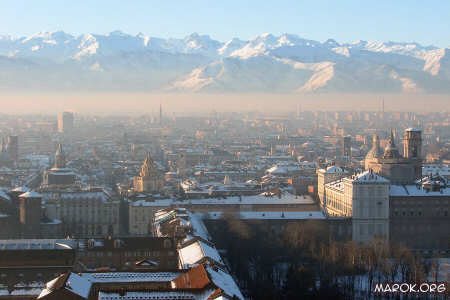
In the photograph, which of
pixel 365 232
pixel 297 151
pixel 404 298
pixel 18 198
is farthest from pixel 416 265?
pixel 297 151

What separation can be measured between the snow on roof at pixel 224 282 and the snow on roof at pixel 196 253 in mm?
2209

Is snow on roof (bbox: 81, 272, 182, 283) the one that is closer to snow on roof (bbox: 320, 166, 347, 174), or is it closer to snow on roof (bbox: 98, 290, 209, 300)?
snow on roof (bbox: 98, 290, 209, 300)

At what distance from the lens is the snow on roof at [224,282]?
29.6 metres

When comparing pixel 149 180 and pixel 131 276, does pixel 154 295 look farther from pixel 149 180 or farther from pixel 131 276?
pixel 149 180

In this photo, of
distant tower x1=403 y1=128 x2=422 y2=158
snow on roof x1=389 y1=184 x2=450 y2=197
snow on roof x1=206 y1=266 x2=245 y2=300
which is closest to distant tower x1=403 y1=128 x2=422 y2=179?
distant tower x1=403 y1=128 x2=422 y2=158

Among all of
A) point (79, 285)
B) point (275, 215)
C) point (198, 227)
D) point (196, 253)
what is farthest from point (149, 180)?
point (79, 285)

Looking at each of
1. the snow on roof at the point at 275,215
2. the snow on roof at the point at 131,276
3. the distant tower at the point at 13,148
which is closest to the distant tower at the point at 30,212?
the snow on roof at the point at 275,215

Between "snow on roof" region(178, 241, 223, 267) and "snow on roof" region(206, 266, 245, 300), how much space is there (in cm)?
221

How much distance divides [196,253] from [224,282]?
23.0 ft

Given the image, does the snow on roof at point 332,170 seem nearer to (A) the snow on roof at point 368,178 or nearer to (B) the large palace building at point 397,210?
(B) the large palace building at point 397,210

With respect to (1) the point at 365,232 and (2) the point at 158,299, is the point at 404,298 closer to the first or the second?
(2) the point at 158,299

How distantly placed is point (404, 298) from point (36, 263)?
13.9 metres

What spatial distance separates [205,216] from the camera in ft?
175

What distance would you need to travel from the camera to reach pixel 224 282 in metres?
31.3
